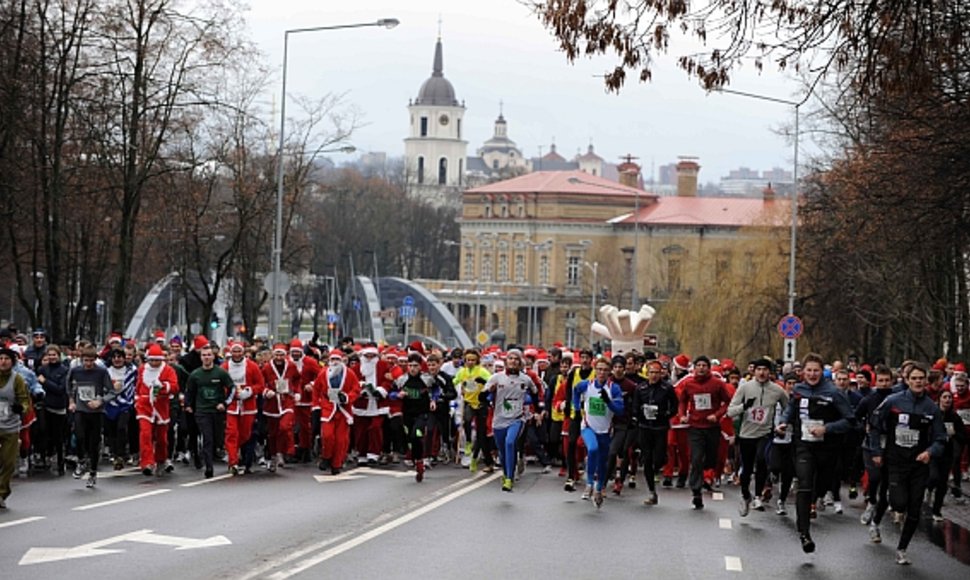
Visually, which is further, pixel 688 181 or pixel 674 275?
pixel 688 181

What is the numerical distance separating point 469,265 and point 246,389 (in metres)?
135

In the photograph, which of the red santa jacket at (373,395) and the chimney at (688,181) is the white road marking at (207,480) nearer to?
the red santa jacket at (373,395)

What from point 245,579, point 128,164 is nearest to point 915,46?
point 245,579

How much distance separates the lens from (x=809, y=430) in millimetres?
18797

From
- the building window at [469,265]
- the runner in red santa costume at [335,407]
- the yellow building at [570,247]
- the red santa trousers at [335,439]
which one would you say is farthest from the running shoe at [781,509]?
the building window at [469,265]

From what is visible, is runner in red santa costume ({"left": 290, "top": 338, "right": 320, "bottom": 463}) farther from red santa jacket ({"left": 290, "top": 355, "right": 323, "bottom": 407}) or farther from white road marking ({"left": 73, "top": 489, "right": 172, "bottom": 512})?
white road marking ({"left": 73, "top": 489, "right": 172, "bottom": 512})

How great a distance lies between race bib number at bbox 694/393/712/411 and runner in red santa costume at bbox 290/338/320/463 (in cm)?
738

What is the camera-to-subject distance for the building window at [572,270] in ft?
→ 500

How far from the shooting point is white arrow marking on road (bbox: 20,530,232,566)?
15.7 m

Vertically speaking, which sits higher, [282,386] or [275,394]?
[282,386]

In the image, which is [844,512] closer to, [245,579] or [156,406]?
[156,406]

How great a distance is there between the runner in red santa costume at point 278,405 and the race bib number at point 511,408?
4.02 m

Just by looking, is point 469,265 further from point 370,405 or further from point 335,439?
point 335,439

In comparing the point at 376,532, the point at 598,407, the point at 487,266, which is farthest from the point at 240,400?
the point at 487,266
